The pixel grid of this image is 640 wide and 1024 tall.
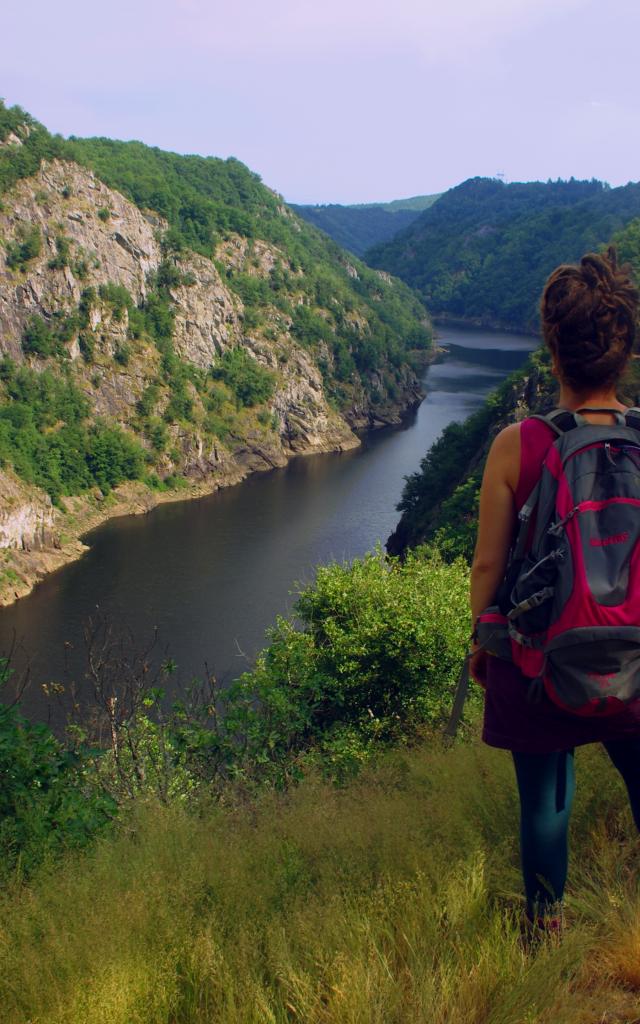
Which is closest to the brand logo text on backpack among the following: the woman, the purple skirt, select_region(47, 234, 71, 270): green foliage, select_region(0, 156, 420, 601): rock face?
the woman

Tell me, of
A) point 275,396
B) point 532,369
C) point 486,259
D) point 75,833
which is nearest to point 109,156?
point 275,396

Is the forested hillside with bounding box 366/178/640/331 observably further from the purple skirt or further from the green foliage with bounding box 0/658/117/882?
the purple skirt

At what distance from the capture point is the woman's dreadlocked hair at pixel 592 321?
2.35m

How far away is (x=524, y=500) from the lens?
238 cm

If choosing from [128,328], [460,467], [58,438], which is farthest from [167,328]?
[460,467]

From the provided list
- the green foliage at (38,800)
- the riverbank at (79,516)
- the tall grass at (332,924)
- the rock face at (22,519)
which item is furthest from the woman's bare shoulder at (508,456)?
the rock face at (22,519)

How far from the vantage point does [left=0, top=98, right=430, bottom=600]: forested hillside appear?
2256 inches

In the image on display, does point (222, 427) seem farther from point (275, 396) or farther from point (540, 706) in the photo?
point (540, 706)

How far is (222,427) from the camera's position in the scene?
7006cm

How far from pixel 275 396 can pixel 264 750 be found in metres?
67.7

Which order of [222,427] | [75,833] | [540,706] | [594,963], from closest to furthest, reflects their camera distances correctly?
[540,706]
[594,963]
[75,833]
[222,427]

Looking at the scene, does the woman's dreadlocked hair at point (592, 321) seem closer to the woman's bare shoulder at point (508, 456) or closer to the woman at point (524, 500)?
the woman at point (524, 500)

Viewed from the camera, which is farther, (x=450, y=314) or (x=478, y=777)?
(x=450, y=314)

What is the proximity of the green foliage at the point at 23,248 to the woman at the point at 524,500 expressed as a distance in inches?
2589
